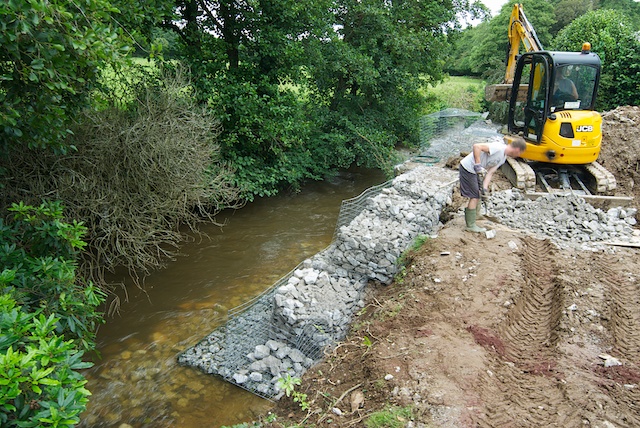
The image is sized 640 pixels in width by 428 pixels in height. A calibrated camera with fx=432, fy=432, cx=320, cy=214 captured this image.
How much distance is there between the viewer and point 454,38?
44.7ft

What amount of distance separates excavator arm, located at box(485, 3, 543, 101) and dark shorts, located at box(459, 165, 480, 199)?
14.1ft

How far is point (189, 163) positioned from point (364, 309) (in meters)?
3.65

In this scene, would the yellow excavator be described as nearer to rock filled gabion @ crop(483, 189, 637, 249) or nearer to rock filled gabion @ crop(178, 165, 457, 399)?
rock filled gabion @ crop(483, 189, 637, 249)

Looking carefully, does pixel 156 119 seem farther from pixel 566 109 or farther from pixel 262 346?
pixel 566 109

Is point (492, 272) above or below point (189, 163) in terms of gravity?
below

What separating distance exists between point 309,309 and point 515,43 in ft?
28.1

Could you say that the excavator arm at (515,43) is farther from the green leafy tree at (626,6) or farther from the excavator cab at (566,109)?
the green leafy tree at (626,6)

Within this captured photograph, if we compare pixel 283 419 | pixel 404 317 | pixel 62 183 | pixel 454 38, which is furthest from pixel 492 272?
pixel 454 38

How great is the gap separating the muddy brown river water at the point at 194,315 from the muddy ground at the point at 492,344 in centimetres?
107

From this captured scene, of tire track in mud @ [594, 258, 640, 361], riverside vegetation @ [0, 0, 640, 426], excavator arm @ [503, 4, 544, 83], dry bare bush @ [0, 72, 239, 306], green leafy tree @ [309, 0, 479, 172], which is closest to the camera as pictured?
riverside vegetation @ [0, 0, 640, 426]

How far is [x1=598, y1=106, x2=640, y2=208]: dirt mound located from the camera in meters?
9.33

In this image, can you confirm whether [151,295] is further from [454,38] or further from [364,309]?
[454,38]

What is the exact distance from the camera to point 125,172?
6441 millimetres

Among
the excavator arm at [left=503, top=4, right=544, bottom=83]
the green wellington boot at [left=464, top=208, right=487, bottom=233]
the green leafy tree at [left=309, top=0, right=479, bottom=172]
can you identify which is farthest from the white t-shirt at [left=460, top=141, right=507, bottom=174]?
the green leafy tree at [left=309, top=0, right=479, bottom=172]
